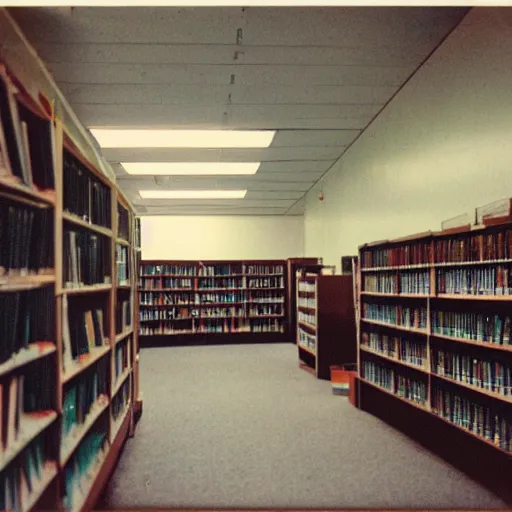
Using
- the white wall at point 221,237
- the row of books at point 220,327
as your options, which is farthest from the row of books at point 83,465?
the white wall at point 221,237

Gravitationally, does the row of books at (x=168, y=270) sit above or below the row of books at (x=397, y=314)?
above

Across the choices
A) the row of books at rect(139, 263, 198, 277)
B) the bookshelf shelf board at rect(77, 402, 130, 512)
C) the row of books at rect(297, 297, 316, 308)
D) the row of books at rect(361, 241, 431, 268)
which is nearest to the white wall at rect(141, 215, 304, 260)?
the row of books at rect(139, 263, 198, 277)

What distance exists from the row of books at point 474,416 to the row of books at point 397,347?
0.32 m

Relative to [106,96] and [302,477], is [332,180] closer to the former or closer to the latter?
[106,96]

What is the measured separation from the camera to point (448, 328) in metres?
3.53

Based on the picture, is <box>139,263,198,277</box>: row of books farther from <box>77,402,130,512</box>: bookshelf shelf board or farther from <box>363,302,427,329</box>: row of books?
<box>77,402,130,512</box>: bookshelf shelf board

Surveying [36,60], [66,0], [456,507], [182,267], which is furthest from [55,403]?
[182,267]

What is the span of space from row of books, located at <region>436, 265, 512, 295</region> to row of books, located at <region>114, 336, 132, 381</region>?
2.31 m

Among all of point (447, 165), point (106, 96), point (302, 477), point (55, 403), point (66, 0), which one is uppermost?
point (106, 96)

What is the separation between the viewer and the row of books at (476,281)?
2961 mm

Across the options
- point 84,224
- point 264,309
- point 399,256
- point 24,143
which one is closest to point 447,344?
point 399,256

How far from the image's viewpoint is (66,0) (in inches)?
87.4

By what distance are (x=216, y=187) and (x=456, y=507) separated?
7.03 m

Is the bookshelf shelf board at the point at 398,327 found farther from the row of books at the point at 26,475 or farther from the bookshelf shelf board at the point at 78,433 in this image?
the row of books at the point at 26,475
